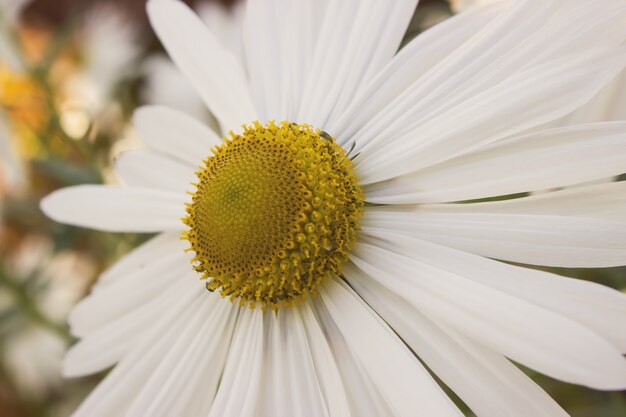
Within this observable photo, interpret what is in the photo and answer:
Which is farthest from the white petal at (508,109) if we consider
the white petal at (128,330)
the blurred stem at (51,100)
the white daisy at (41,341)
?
the white daisy at (41,341)

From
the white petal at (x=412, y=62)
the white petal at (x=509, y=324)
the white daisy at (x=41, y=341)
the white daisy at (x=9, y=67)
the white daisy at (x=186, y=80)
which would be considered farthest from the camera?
the white daisy at (x=41, y=341)

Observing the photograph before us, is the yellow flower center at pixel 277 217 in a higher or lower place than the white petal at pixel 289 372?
higher

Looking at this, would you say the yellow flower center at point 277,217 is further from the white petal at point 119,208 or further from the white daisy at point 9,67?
the white daisy at point 9,67

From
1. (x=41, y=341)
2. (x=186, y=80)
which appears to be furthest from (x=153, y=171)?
(x=41, y=341)

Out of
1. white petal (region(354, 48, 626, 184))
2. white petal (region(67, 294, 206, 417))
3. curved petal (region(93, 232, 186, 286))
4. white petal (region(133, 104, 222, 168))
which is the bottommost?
white petal (region(67, 294, 206, 417))

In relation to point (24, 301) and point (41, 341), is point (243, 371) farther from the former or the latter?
point (41, 341)

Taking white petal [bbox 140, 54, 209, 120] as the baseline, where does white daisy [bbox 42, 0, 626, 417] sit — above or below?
below

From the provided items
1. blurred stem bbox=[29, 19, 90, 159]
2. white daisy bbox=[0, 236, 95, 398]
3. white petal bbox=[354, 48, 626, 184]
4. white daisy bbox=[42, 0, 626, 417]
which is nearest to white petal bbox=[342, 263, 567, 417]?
white daisy bbox=[42, 0, 626, 417]

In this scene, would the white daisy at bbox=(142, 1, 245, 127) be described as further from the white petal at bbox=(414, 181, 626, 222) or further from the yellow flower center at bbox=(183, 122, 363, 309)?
the white petal at bbox=(414, 181, 626, 222)
